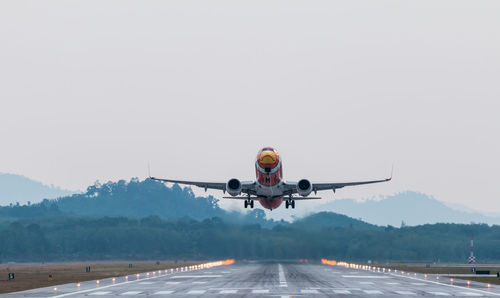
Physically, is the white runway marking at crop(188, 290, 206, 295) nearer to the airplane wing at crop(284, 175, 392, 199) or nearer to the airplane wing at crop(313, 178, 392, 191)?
the airplane wing at crop(284, 175, 392, 199)

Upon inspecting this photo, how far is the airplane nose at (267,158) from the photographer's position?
6325 centimetres

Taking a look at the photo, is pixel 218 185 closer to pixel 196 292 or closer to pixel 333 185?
pixel 333 185

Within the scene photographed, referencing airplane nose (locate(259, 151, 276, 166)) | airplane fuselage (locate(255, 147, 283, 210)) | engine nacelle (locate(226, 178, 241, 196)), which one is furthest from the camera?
engine nacelle (locate(226, 178, 241, 196))

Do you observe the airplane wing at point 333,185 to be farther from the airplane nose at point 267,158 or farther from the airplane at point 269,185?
the airplane nose at point 267,158

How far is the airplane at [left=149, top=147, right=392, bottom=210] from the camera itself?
64188 mm

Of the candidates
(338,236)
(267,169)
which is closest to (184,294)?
(267,169)

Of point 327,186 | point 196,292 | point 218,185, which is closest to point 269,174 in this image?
point 218,185

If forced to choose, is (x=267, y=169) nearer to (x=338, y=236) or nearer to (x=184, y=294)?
(x=184, y=294)

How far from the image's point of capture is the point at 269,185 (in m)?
67.6

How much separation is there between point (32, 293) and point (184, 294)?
1208cm

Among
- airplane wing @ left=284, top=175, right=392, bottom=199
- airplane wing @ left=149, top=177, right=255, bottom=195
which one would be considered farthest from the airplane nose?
airplane wing @ left=284, top=175, right=392, bottom=199

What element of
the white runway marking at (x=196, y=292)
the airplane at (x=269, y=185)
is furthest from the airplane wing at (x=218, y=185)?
the white runway marking at (x=196, y=292)

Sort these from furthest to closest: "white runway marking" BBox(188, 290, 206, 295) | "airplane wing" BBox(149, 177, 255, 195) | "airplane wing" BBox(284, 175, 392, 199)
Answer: "airplane wing" BBox(284, 175, 392, 199), "airplane wing" BBox(149, 177, 255, 195), "white runway marking" BBox(188, 290, 206, 295)

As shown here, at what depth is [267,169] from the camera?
64.5 meters
